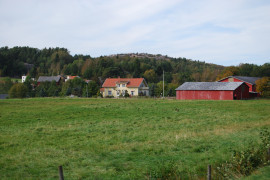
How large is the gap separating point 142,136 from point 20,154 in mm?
6101

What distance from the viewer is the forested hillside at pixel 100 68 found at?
9356 centimetres

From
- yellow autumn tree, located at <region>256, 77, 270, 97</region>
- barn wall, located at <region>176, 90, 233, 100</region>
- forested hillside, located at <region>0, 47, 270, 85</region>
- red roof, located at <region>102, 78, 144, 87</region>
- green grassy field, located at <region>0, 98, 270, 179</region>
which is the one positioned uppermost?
forested hillside, located at <region>0, 47, 270, 85</region>

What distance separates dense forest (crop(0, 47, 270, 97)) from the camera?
9219 cm

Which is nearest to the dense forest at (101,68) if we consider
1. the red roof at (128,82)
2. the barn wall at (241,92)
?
the red roof at (128,82)

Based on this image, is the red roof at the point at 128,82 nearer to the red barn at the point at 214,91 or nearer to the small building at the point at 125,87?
the small building at the point at 125,87

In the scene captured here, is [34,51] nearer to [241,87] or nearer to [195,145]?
[241,87]

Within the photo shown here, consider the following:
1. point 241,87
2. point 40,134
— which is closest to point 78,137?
point 40,134

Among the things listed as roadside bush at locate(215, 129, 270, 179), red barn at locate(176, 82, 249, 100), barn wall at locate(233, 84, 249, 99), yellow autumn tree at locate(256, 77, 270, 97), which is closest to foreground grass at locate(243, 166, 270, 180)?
roadside bush at locate(215, 129, 270, 179)

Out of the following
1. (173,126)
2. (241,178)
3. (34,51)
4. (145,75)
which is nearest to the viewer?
(241,178)

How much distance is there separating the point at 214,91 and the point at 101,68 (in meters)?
61.9

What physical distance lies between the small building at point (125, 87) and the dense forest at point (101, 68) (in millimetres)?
8201

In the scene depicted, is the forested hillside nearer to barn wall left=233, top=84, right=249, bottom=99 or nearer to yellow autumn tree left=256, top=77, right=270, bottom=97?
yellow autumn tree left=256, top=77, right=270, bottom=97

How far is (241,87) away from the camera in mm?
52688

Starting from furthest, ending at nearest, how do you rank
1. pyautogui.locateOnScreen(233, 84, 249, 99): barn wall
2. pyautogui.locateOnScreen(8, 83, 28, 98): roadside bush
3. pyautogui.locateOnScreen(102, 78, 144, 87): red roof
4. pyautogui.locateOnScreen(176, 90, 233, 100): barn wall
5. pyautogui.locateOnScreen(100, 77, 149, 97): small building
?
pyautogui.locateOnScreen(102, 78, 144, 87): red roof
pyautogui.locateOnScreen(100, 77, 149, 97): small building
pyautogui.locateOnScreen(8, 83, 28, 98): roadside bush
pyautogui.locateOnScreen(233, 84, 249, 99): barn wall
pyautogui.locateOnScreen(176, 90, 233, 100): barn wall
